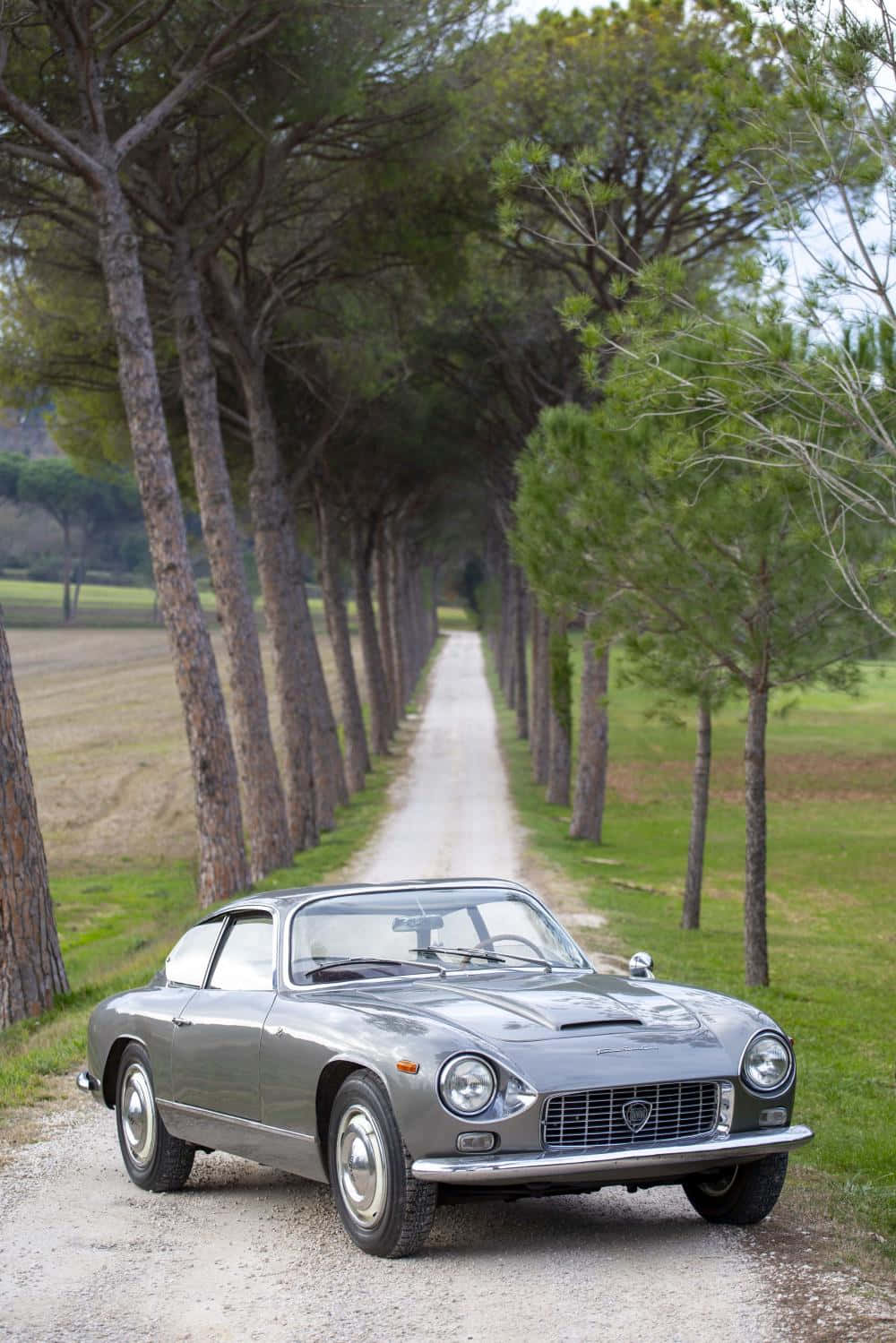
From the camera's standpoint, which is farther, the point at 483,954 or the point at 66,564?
the point at 66,564

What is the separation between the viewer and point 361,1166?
17.7 feet

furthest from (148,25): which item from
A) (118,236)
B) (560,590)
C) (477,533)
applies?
(477,533)

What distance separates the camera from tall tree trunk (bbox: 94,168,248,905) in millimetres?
15969

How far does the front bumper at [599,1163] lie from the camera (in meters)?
5.00

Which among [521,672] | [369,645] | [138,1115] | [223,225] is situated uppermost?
[223,225]

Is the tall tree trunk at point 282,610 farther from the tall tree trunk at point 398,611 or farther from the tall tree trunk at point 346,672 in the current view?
the tall tree trunk at point 398,611

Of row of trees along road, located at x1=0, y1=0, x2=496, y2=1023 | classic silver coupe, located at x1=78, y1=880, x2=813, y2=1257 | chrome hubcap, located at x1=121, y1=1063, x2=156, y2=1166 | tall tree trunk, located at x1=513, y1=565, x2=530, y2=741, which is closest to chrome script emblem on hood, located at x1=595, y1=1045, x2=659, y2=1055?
classic silver coupe, located at x1=78, y1=880, x2=813, y2=1257

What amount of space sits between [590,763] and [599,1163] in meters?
22.8

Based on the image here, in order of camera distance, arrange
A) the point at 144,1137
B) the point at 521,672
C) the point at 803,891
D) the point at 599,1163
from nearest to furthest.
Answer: the point at 599,1163 < the point at 144,1137 < the point at 803,891 < the point at 521,672

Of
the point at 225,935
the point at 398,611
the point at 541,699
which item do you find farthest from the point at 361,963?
the point at 398,611

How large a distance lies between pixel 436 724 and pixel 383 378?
1085 inches

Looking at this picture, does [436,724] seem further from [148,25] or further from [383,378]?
[148,25]

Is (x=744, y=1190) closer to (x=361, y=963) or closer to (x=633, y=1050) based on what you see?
(x=633, y=1050)

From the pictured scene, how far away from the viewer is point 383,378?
28453mm
